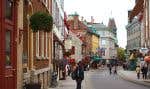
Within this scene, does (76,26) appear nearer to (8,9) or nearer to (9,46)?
(9,46)

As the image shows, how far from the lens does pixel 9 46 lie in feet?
63.0

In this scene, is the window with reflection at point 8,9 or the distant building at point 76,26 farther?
the distant building at point 76,26

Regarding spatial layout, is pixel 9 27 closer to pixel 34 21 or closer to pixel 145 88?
pixel 34 21

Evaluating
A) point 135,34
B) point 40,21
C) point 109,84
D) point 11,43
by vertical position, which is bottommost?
point 109,84

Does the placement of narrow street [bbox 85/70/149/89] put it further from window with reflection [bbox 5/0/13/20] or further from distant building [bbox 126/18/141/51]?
distant building [bbox 126/18/141/51]

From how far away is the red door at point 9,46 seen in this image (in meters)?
17.7

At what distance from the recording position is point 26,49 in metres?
24.7

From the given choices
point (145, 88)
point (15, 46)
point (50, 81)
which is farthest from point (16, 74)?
point (145, 88)

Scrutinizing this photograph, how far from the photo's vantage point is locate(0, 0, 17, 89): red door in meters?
17.7

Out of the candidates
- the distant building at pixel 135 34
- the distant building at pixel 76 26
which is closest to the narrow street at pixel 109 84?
A: the distant building at pixel 135 34

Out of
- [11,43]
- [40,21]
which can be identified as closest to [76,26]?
[40,21]

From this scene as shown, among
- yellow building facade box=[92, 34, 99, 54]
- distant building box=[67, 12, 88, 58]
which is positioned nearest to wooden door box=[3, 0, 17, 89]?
distant building box=[67, 12, 88, 58]

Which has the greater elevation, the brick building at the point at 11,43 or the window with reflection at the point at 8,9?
the window with reflection at the point at 8,9

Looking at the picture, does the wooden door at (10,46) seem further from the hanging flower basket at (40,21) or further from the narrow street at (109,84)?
the narrow street at (109,84)
